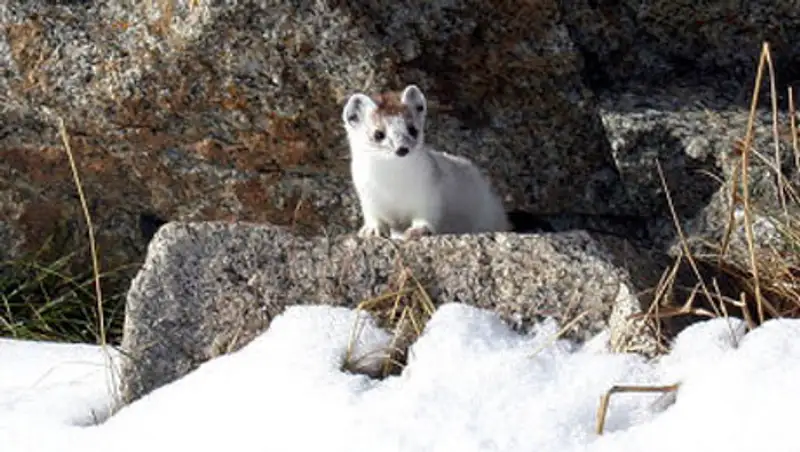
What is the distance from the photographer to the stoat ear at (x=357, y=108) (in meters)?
5.42

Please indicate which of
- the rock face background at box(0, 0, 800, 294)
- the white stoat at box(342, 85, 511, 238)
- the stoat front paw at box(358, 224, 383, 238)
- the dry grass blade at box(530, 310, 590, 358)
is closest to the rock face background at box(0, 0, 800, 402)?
the rock face background at box(0, 0, 800, 294)

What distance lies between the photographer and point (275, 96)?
5867 millimetres


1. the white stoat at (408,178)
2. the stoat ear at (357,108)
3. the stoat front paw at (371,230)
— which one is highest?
the stoat ear at (357,108)

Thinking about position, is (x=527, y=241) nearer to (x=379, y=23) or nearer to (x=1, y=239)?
(x=379, y=23)

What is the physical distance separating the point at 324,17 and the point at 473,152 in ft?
2.89

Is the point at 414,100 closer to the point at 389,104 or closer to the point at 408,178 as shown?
the point at 389,104

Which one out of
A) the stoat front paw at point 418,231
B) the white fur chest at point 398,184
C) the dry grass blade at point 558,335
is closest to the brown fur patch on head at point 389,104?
the white fur chest at point 398,184

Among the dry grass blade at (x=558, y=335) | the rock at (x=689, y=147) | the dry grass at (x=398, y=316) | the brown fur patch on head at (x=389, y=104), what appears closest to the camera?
the dry grass blade at (x=558, y=335)

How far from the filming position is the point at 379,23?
571cm

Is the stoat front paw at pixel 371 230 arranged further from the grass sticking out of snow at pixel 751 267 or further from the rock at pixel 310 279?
the grass sticking out of snow at pixel 751 267

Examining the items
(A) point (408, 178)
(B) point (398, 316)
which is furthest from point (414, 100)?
(B) point (398, 316)

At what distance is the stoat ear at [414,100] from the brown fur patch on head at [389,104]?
0.08 ft

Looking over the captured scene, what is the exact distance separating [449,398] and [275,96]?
2183 mm

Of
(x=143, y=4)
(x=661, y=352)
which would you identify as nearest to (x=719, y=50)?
(x=661, y=352)
